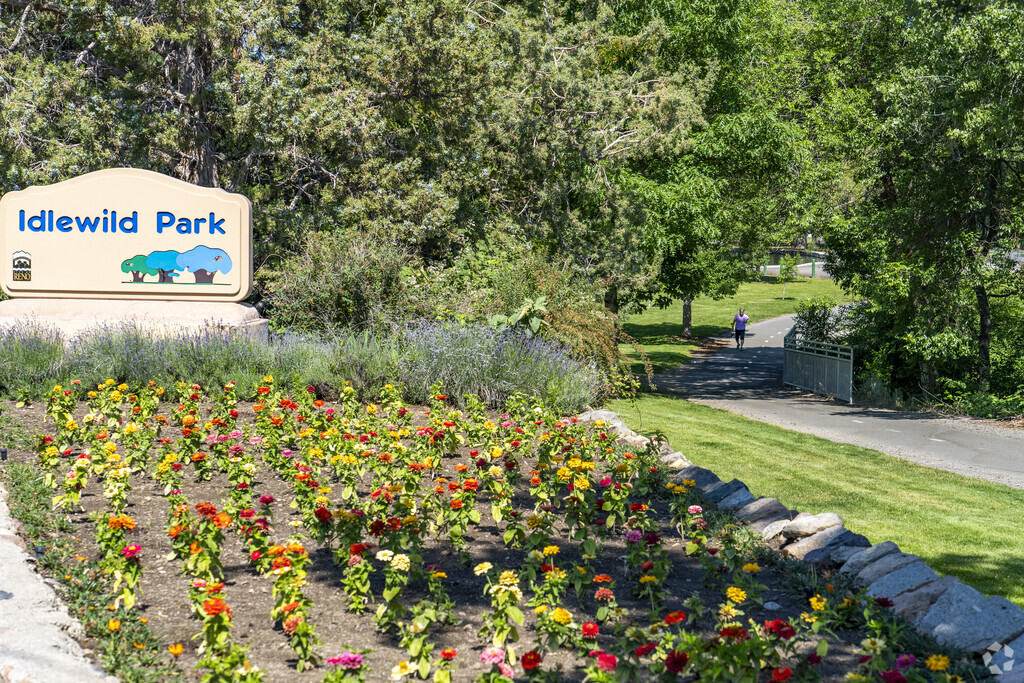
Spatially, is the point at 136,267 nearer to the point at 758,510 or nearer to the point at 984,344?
the point at 758,510

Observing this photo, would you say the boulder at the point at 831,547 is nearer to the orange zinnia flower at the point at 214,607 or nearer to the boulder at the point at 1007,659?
the boulder at the point at 1007,659

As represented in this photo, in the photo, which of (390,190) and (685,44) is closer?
(390,190)

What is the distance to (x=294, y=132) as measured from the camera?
47.1 feet

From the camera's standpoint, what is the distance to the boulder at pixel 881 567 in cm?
447

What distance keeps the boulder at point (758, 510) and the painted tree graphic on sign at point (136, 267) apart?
28.1ft

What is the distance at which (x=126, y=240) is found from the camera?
11.1 m

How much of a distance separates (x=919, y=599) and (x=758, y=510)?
1598 millimetres

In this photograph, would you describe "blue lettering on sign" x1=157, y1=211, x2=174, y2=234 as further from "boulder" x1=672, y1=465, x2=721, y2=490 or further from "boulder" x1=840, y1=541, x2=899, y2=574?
"boulder" x1=840, y1=541, x2=899, y2=574

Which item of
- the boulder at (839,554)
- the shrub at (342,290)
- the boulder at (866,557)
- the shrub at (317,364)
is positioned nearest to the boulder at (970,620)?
the boulder at (866,557)

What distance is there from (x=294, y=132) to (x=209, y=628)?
12321 millimetres

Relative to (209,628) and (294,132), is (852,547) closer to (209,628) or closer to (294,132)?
(209,628)

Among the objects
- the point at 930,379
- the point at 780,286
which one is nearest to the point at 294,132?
the point at 930,379

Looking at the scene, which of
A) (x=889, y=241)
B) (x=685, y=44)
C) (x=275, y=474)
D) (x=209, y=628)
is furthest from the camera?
(x=685, y=44)

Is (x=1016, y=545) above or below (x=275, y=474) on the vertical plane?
below
